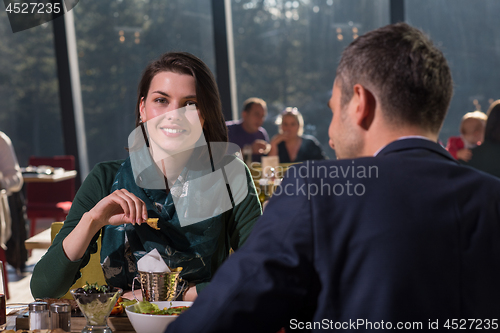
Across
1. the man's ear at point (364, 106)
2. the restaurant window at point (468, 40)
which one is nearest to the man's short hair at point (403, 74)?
the man's ear at point (364, 106)

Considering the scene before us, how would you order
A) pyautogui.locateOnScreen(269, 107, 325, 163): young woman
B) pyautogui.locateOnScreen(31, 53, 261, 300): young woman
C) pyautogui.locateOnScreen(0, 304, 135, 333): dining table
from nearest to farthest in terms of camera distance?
pyautogui.locateOnScreen(0, 304, 135, 333): dining table, pyautogui.locateOnScreen(31, 53, 261, 300): young woman, pyautogui.locateOnScreen(269, 107, 325, 163): young woman

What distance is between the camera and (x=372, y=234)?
0.63 m

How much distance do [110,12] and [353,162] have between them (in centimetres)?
551

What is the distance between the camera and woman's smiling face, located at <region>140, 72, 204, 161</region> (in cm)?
156

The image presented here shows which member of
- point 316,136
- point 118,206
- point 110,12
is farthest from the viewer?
point 316,136

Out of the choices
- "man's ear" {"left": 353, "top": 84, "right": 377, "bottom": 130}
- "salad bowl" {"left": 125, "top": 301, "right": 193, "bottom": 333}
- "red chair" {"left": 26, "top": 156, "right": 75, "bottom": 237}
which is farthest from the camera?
"red chair" {"left": 26, "top": 156, "right": 75, "bottom": 237}

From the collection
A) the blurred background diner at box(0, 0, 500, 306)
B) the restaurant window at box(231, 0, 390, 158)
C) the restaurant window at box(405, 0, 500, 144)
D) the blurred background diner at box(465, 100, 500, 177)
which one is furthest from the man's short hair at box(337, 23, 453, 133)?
the restaurant window at box(405, 0, 500, 144)

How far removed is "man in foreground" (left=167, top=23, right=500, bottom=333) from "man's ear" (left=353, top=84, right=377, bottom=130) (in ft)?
0.26

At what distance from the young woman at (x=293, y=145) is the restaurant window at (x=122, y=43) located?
128 centimetres

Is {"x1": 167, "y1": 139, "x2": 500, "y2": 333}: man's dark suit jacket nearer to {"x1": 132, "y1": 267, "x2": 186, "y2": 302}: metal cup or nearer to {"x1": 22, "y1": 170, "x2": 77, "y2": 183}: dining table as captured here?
{"x1": 132, "y1": 267, "x2": 186, "y2": 302}: metal cup

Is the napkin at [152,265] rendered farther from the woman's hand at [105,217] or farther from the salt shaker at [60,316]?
the salt shaker at [60,316]

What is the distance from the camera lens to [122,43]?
568cm

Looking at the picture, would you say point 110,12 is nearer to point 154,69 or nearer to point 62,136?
point 62,136

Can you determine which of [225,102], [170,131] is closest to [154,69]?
[170,131]
